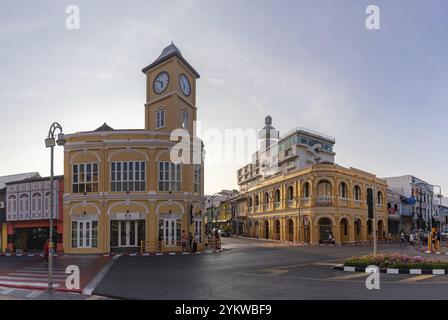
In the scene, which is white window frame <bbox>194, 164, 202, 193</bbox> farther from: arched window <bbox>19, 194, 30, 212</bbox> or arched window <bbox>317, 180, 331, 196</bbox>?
arched window <bbox>317, 180, 331, 196</bbox>

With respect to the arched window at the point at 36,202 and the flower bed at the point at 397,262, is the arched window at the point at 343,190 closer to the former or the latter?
the flower bed at the point at 397,262

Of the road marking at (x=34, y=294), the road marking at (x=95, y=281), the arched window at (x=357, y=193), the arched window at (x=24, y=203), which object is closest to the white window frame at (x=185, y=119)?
the arched window at (x=24, y=203)

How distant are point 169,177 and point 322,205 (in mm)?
21289

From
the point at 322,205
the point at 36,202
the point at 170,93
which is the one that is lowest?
the point at 322,205

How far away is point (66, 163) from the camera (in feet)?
108

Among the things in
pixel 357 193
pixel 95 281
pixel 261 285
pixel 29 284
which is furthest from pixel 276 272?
pixel 357 193

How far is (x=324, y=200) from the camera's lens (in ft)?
152

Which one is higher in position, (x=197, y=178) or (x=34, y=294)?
(x=197, y=178)

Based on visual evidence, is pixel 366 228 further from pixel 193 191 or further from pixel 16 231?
pixel 16 231

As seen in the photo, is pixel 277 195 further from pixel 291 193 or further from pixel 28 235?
pixel 28 235

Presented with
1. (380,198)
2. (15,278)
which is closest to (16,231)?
(15,278)

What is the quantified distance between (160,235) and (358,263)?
→ 1779cm

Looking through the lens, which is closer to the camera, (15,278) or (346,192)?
(15,278)

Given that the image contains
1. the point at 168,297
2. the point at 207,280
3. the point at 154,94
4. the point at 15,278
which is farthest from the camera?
the point at 154,94
